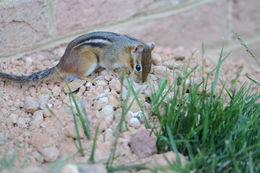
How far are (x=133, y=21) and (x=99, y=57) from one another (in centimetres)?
102

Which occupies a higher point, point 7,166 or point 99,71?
point 99,71

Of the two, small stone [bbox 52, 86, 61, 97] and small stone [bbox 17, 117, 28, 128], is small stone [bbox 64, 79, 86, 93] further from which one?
small stone [bbox 17, 117, 28, 128]

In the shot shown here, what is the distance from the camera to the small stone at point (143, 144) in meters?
3.17

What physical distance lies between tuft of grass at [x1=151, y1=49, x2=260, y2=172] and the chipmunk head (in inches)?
19.2

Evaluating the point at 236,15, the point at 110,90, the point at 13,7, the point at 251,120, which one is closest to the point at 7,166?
the point at 110,90

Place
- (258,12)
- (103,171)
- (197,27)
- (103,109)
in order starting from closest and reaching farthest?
1. (103,171)
2. (103,109)
3. (197,27)
4. (258,12)

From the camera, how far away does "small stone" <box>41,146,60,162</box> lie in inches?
122

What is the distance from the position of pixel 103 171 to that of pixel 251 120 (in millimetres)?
1127

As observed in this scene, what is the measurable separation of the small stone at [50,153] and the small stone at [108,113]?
438mm

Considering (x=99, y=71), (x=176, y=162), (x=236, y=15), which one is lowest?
(x=176, y=162)

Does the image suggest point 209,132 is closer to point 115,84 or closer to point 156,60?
point 115,84

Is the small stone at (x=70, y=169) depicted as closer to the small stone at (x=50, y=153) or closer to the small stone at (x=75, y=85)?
the small stone at (x=50, y=153)

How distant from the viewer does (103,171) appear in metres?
2.69

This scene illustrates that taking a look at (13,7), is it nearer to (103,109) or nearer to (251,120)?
(103,109)
